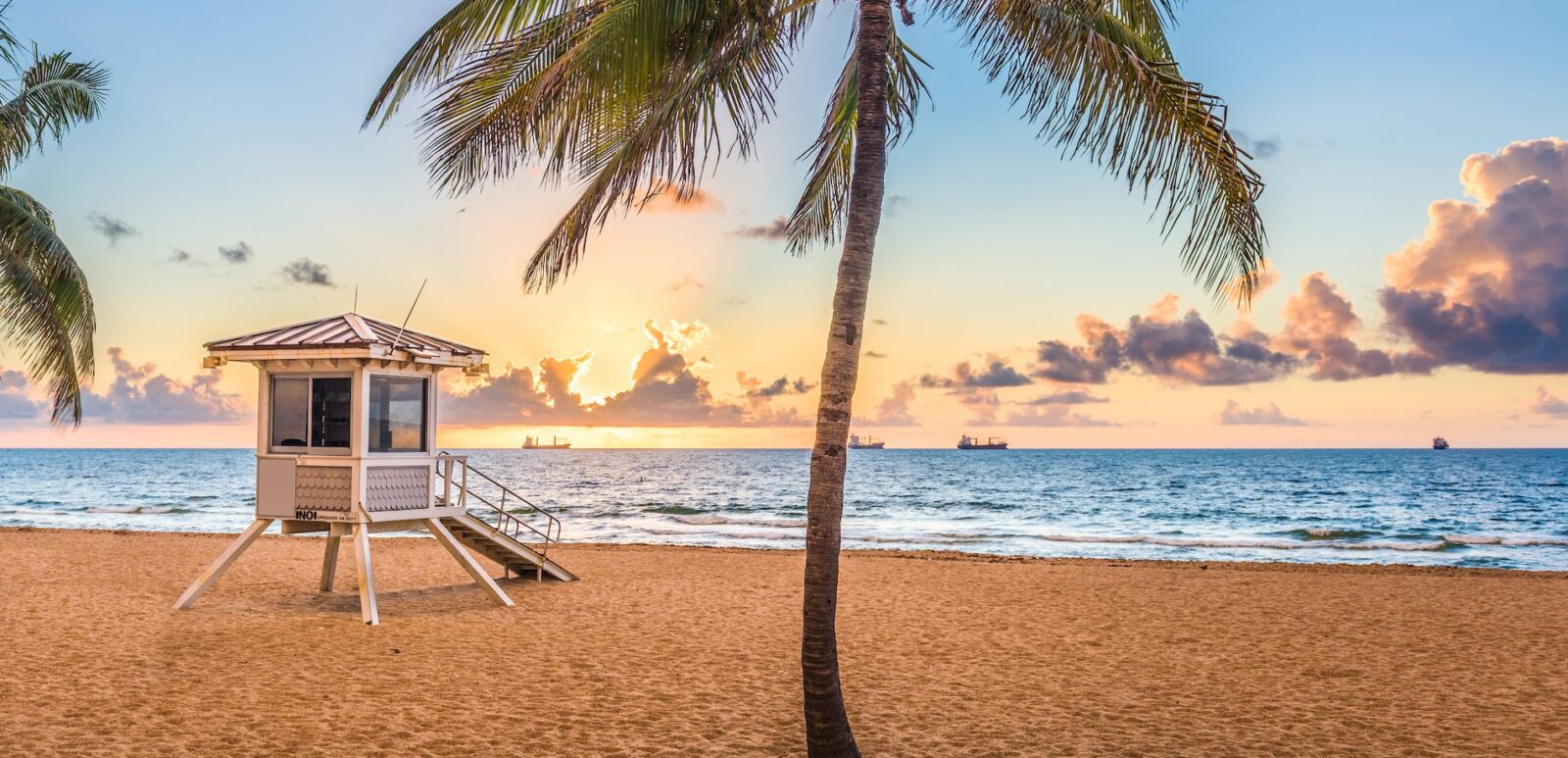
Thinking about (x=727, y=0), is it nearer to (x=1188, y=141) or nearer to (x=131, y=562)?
(x=1188, y=141)

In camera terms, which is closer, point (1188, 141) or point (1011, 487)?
point (1188, 141)

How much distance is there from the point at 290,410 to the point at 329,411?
477 mm

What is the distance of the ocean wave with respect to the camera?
31.0 meters

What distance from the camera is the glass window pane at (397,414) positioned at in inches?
441

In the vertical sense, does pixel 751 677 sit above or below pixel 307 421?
below

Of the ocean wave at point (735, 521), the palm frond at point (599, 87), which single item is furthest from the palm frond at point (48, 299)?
the ocean wave at point (735, 521)

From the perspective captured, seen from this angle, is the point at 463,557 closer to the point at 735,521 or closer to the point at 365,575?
the point at 365,575

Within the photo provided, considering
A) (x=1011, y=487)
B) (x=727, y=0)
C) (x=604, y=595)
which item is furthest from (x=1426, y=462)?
(x=727, y=0)

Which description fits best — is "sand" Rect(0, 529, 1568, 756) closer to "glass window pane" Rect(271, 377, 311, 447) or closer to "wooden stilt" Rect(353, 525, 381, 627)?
"wooden stilt" Rect(353, 525, 381, 627)

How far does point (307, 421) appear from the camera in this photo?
11219mm

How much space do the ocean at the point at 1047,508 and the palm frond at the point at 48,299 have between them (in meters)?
12.8

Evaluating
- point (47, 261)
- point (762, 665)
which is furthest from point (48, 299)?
point (762, 665)

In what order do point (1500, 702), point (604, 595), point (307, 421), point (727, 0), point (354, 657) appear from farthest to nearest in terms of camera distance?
1. point (604, 595)
2. point (307, 421)
3. point (354, 657)
4. point (1500, 702)
5. point (727, 0)

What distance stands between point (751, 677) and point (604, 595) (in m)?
4.91
